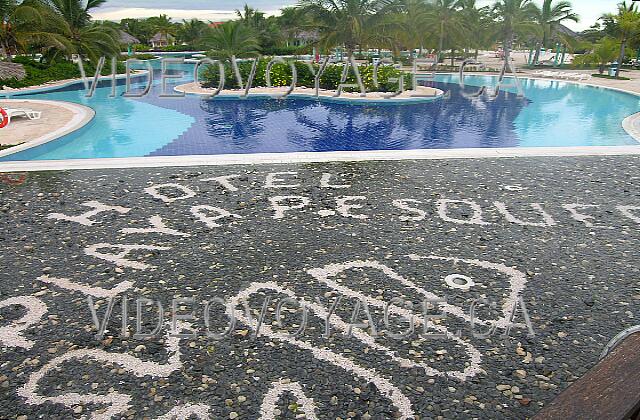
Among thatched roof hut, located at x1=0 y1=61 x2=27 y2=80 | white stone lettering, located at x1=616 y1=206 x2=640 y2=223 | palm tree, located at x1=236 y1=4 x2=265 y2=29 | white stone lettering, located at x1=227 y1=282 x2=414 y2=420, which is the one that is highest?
palm tree, located at x1=236 y1=4 x2=265 y2=29

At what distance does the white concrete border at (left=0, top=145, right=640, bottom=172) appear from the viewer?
9.55 metres

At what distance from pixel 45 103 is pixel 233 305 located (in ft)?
54.2

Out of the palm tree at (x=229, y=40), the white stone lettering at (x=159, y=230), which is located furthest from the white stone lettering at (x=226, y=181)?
the palm tree at (x=229, y=40)

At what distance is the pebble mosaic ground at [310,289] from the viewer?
11.8ft

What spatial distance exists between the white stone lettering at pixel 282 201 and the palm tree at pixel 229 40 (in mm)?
17168

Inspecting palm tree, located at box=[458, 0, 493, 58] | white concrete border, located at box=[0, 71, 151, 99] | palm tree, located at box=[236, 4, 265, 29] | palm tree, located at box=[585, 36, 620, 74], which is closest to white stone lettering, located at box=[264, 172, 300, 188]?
→ white concrete border, located at box=[0, 71, 151, 99]

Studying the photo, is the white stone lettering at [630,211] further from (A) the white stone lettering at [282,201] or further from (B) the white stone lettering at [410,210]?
(A) the white stone lettering at [282,201]

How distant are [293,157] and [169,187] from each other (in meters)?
3.02

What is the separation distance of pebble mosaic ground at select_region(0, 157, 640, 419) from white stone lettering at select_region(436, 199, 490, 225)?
0.04 metres

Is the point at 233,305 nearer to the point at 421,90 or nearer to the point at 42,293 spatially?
the point at 42,293

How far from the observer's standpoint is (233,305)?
470 centimetres

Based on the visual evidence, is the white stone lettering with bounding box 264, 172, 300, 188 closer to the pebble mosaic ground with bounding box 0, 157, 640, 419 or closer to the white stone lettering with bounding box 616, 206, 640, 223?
the pebble mosaic ground with bounding box 0, 157, 640, 419

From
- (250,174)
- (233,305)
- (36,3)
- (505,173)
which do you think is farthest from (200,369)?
(36,3)

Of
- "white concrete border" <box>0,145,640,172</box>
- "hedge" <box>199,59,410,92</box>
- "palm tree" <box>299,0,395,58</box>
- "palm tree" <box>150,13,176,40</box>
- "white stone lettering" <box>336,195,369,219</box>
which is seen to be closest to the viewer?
"white stone lettering" <box>336,195,369,219</box>
